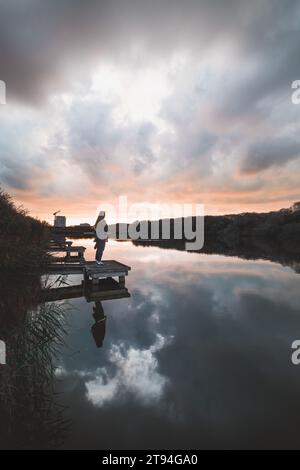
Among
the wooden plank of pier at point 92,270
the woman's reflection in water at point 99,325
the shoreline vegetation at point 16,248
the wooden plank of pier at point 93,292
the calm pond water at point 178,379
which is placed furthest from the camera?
the wooden plank of pier at point 92,270

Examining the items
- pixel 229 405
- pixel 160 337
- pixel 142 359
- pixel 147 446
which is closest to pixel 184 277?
pixel 160 337

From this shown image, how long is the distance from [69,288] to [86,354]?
6.90 metres

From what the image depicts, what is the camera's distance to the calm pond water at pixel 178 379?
3.72m

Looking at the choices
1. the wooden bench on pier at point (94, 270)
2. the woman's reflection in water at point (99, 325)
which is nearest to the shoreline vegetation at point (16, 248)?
the wooden bench on pier at point (94, 270)

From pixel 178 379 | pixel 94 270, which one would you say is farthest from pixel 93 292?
pixel 178 379

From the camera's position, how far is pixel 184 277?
18.6 m

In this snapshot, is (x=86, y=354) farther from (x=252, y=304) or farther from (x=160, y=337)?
(x=252, y=304)

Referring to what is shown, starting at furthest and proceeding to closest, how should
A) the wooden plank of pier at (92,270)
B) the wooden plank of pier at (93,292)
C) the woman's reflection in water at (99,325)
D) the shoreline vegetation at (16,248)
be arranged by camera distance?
the wooden plank of pier at (92,270) → the wooden plank of pier at (93,292) → the shoreline vegetation at (16,248) → the woman's reflection in water at (99,325)

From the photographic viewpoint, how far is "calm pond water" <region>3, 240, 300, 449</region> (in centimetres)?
372

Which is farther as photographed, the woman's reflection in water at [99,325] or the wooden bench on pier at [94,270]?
the wooden bench on pier at [94,270]

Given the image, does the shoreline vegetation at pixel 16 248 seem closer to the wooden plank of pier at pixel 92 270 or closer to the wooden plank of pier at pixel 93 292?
the wooden plank of pier at pixel 92 270

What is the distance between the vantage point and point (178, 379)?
5262mm

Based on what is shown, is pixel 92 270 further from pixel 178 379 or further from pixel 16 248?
pixel 178 379

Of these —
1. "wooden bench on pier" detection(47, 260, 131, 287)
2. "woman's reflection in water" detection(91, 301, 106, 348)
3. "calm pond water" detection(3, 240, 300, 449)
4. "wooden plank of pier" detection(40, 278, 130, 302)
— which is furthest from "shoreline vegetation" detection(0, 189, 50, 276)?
"woman's reflection in water" detection(91, 301, 106, 348)
